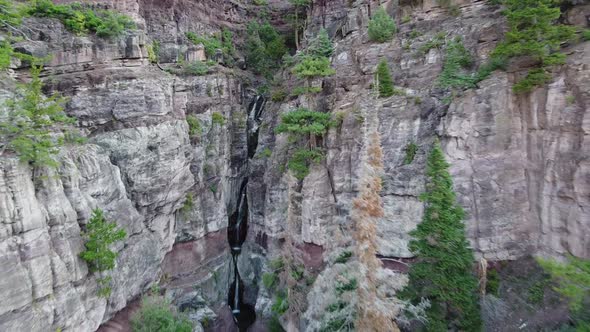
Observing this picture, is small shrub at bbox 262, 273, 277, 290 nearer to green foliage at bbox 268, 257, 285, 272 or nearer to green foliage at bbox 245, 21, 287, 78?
green foliage at bbox 268, 257, 285, 272

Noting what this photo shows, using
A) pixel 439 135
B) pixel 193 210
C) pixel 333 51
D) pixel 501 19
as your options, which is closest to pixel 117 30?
pixel 193 210

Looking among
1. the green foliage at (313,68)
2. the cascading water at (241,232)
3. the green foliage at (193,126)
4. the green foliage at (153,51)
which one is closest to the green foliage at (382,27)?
the green foliage at (313,68)

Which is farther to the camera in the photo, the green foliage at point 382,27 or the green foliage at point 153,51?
the green foliage at point 153,51

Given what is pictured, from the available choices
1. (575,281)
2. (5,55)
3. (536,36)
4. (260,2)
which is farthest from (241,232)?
(260,2)

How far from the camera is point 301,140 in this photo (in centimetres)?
2111

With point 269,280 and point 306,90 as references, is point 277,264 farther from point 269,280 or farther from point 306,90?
point 306,90

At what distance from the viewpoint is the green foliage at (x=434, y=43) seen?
708 inches

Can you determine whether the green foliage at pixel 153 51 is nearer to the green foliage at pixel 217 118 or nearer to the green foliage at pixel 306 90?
the green foliage at pixel 217 118

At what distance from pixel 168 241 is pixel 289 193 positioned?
8375mm

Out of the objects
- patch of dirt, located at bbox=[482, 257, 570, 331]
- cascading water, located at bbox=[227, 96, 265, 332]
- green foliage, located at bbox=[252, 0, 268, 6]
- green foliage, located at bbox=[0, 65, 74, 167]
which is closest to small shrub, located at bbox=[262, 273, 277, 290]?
cascading water, located at bbox=[227, 96, 265, 332]

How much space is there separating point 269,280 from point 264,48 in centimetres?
2125

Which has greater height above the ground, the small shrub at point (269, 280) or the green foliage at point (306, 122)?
the green foliage at point (306, 122)

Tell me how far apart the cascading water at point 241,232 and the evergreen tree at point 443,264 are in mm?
14324

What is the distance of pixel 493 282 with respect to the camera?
558 inches
